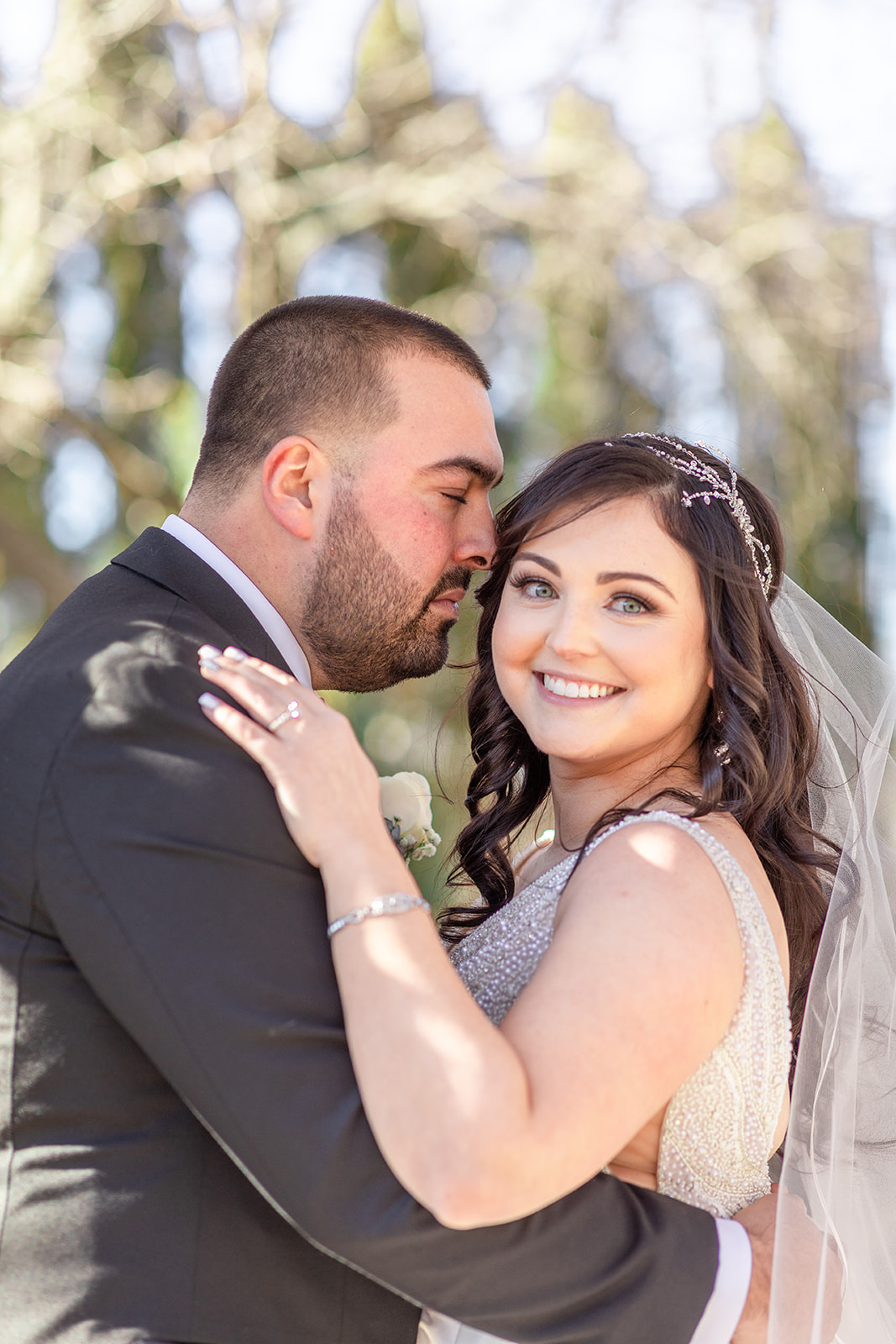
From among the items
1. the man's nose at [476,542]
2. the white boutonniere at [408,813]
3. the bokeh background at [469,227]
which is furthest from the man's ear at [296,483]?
the bokeh background at [469,227]

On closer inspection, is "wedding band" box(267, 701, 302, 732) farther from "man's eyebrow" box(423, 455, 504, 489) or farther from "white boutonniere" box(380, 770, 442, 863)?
"man's eyebrow" box(423, 455, 504, 489)

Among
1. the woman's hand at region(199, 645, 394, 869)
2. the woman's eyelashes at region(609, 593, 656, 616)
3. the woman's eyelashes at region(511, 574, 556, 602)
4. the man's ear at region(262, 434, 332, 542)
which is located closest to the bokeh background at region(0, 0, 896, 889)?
the man's ear at region(262, 434, 332, 542)

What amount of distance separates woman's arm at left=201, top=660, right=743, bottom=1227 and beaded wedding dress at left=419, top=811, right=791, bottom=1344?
3.2 inches

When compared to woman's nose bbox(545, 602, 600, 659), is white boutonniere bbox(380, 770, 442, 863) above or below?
below

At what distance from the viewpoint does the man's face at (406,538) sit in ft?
8.98

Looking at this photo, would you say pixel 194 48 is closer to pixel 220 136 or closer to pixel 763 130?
pixel 220 136

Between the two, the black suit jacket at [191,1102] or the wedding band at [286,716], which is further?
the wedding band at [286,716]

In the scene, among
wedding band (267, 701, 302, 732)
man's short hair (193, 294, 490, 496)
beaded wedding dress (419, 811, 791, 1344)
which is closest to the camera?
wedding band (267, 701, 302, 732)

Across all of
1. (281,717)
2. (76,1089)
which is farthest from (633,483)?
(76,1089)

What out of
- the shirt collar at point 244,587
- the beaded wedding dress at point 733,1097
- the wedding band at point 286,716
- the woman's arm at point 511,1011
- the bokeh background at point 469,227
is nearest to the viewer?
the woman's arm at point 511,1011

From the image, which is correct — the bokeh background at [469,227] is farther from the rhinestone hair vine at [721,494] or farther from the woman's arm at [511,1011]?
the woman's arm at [511,1011]

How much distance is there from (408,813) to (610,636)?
714 mm

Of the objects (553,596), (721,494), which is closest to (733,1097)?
(553,596)

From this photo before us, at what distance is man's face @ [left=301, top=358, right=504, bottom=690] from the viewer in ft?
8.98
